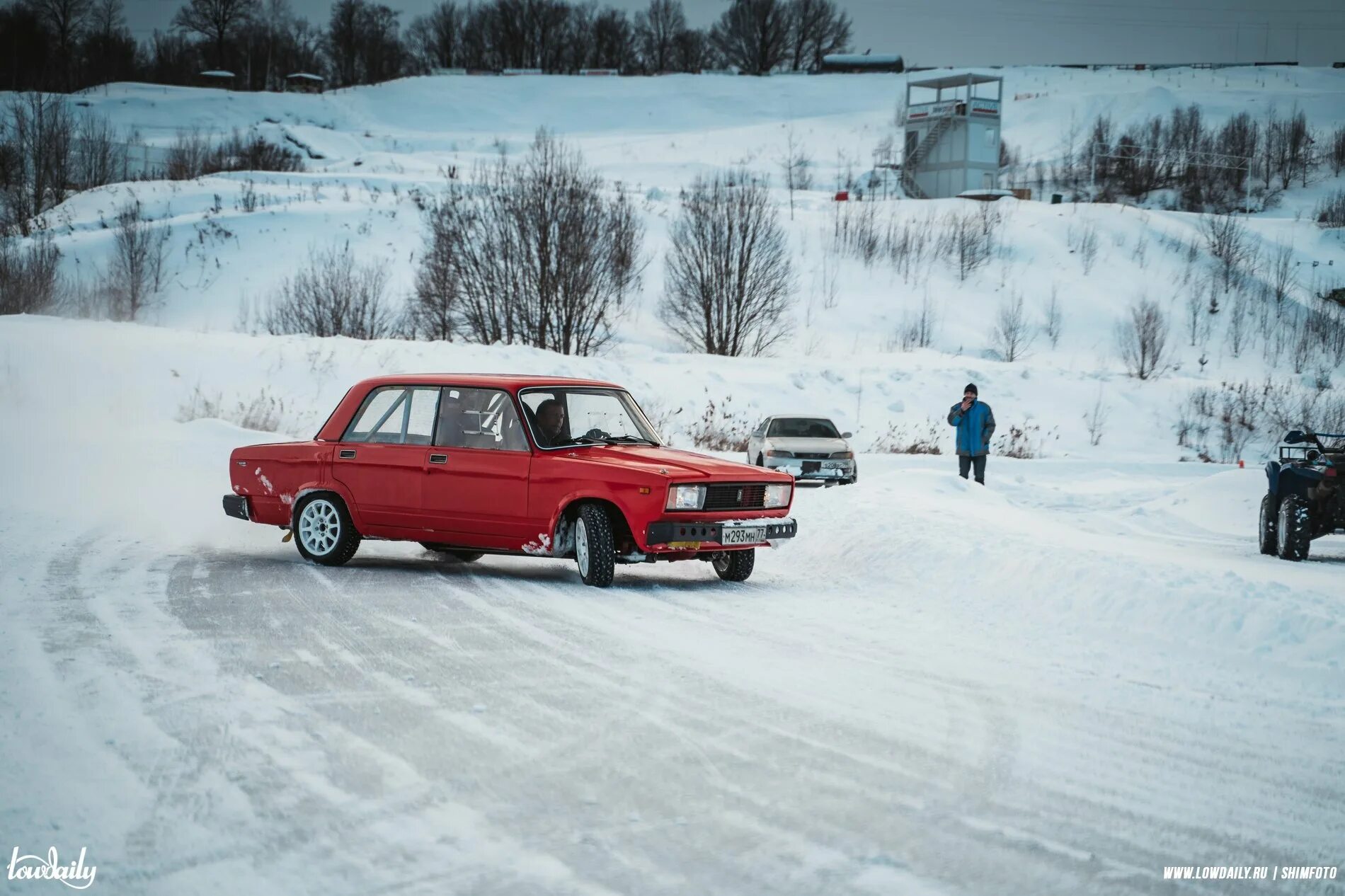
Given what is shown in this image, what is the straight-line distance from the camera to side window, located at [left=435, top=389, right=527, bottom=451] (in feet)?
33.0

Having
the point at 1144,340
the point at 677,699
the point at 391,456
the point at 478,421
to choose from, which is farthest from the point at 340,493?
the point at 1144,340

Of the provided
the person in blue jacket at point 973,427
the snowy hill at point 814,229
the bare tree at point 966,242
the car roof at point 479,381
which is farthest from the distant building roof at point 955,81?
the car roof at point 479,381

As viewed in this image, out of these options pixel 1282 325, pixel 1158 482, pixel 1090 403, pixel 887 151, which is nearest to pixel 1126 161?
pixel 887 151

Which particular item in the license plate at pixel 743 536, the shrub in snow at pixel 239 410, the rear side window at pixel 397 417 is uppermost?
the rear side window at pixel 397 417

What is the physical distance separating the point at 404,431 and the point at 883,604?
4.34m

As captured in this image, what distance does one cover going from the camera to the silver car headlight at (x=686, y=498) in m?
9.34

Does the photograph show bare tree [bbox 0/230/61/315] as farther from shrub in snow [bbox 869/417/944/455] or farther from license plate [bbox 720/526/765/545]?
license plate [bbox 720/526/765/545]

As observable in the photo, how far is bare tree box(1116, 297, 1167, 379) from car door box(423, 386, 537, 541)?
31.6 metres

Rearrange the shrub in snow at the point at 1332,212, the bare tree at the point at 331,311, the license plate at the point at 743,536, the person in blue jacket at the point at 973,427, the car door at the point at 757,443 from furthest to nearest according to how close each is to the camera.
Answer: the shrub in snow at the point at 1332,212, the bare tree at the point at 331,311, the car door at the point at 757,443, the person in blue jacket at the point at 973,427, the license plate at the point at 743,536

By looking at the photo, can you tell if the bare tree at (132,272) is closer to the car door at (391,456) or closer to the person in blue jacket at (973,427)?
the person in blue jacket at (973,427)

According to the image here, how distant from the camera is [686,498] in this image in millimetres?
9414

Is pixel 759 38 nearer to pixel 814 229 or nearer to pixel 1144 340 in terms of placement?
pixel 814 229

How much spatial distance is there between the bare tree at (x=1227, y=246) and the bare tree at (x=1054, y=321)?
8649mm

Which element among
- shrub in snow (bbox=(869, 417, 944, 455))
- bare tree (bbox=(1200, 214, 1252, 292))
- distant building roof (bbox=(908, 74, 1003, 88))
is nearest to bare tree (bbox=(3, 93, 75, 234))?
shrub in snow (bbox=(869, 417, 944, 455))
